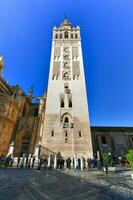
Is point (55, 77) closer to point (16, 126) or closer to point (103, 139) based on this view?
point (16, 126)

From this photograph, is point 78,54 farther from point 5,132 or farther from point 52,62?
point 5,132

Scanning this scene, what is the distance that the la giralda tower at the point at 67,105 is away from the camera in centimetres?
1596

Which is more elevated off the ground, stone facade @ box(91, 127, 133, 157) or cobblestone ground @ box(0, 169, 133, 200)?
stone facade @ box(91, 127, 133, 157)

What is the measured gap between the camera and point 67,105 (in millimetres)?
19172

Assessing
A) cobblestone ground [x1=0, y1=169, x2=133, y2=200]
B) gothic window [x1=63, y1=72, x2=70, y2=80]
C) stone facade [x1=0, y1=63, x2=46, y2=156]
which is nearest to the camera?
cobblestone ground [x1=0, y1=169, x2=133, y2=200]

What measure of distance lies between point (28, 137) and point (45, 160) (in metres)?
8.70

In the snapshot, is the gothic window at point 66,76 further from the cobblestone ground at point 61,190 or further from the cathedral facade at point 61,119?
the cobblestone ground at point 61,190

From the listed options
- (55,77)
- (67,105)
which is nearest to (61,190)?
(67,105)

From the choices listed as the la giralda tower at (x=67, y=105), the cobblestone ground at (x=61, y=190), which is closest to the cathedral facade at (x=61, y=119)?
the la giralda tower at (x=67, y=105)

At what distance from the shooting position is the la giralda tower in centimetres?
1596

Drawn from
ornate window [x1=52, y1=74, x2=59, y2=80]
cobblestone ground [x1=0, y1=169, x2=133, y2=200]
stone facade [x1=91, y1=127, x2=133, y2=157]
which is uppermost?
ornate window [x1=52, y1=74, x2=59, y2=80]

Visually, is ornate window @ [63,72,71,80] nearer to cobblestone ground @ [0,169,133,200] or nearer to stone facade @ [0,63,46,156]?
stone facade @ [0,63,46,156]

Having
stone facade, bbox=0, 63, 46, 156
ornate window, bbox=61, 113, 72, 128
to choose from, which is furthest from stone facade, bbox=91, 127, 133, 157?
stone facade, bbox=0, 63, 46, 156

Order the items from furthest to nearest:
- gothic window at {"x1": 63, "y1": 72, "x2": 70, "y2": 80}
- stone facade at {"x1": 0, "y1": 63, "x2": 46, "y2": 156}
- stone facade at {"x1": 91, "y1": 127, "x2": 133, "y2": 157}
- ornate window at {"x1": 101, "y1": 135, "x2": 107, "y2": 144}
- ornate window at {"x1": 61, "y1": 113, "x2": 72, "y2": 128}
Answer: ornate window at {"x1": 101, "y1": 135, "x2": 107, "y2": 144}, stone facade at {"x1": 91, "y1": 127, "x2": 133, "y2": 157}, gothic window at {"x1": 63, "y1": 72, "x2": 70, "y2": 80}, stone facade at {"x1": 0, "y1": 63, "x2": 46, "y2": 156}, ornate window at {"x1": 61, "y1": 113, "x2": 72, "y2": 128}
